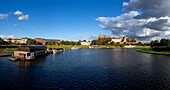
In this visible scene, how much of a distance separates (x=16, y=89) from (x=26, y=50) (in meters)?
61.5

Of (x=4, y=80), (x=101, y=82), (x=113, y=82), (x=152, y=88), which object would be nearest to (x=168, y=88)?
(x=152, y=88)

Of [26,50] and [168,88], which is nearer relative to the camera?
[168,88]

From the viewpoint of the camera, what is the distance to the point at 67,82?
145 ft

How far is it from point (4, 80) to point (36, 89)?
12.8 meters

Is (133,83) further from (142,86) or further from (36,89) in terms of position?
(36,89)

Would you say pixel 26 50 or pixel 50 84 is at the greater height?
pixel 26 50

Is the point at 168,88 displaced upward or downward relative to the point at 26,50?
downward

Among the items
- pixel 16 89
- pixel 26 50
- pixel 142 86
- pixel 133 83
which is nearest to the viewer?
pixel 16 89

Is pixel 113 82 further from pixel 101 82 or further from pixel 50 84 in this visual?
pixel 50 84

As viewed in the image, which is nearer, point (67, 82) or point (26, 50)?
point (67, 82)

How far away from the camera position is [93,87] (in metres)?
39.8

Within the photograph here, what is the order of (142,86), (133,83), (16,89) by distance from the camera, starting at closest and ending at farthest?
(16,89) < (142,86) < (133,83)

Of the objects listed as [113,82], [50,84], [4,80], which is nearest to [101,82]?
[113,82]

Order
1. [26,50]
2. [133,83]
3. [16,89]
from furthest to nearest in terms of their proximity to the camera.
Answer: [26,50] → [133,83] → [16,89]
